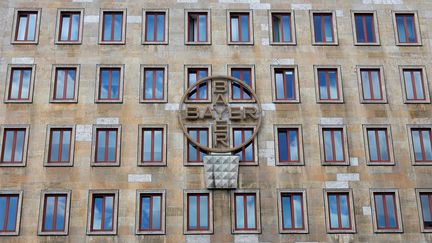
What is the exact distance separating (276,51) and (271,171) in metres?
8.11

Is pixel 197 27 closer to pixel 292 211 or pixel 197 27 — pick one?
pixel 197 27

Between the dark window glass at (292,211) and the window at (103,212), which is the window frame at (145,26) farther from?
the dark window glass at (292,211)

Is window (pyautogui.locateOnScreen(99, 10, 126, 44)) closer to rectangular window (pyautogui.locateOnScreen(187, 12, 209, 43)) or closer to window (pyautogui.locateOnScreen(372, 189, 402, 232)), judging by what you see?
rectangular window (pyautogui.locateOnScreen(187, 12, 209, 43))

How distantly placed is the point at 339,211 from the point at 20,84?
2121 cm

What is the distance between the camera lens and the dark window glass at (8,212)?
128 feet

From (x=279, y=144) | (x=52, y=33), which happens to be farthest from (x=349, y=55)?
(x=52, y=33)

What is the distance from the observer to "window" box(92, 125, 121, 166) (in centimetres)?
4062

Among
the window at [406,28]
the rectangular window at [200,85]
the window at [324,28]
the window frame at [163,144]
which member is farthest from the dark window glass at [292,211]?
the window at [406,28]

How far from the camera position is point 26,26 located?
44.0 m

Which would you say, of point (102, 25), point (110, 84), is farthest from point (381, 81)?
point (102, 25)

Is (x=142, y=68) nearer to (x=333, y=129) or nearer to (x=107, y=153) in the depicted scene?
(x=107, y=153)

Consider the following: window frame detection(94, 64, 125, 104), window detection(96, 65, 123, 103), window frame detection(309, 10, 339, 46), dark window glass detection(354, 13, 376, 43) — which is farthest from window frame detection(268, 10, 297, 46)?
window detection(96, 65, 123, 103)

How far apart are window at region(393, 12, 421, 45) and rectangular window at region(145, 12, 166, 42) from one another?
1541 centimetres

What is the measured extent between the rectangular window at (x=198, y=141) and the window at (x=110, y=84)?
5.02 m
